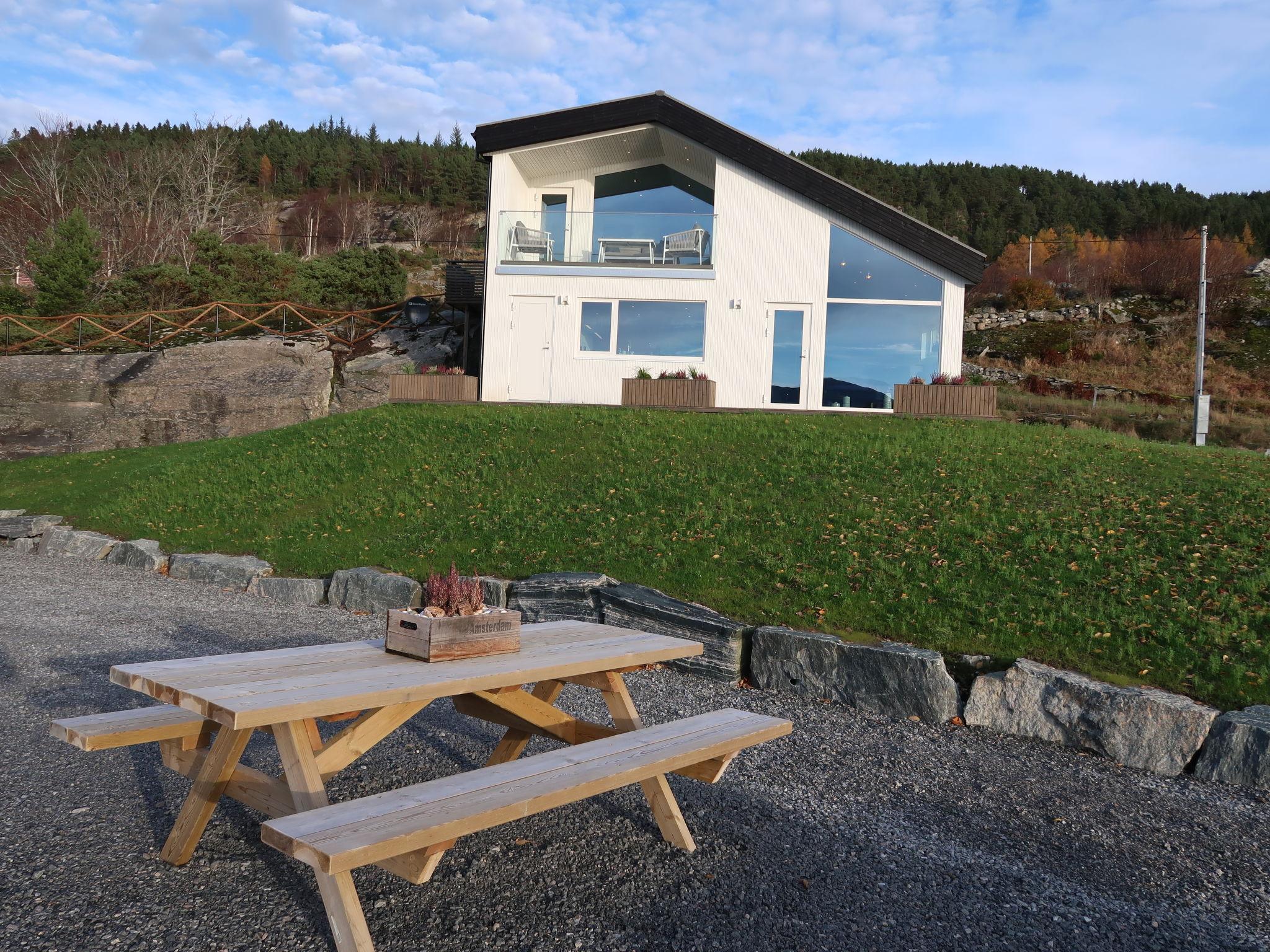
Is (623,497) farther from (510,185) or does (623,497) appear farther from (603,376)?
(510,185)

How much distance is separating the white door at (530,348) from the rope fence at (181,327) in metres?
4.94

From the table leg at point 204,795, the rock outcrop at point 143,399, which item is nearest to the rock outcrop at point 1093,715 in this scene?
the table leg at point 204,795

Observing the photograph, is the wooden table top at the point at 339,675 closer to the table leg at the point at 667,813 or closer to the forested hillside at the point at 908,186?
the table leg at the point at 667,813

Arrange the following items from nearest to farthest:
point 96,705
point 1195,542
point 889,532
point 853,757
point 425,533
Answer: point 853,757 < point 96,705 < point 1195,542 < point 889,532 < point 425,533

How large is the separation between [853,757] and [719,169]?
1497cm

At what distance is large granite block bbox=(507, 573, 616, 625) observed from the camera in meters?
6.60

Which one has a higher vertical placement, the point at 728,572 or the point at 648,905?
the point at 728,572

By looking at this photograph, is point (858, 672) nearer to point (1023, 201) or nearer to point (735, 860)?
point (735, 860)

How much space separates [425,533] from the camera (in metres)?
8.93

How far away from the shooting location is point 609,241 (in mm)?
17391

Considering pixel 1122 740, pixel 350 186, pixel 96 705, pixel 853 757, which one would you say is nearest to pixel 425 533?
pixel 96 705

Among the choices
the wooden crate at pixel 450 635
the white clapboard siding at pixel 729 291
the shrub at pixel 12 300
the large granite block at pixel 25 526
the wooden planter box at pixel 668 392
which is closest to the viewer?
the wooden crate at pixel 450 635

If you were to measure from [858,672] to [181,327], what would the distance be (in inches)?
828

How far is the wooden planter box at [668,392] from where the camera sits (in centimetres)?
1566
